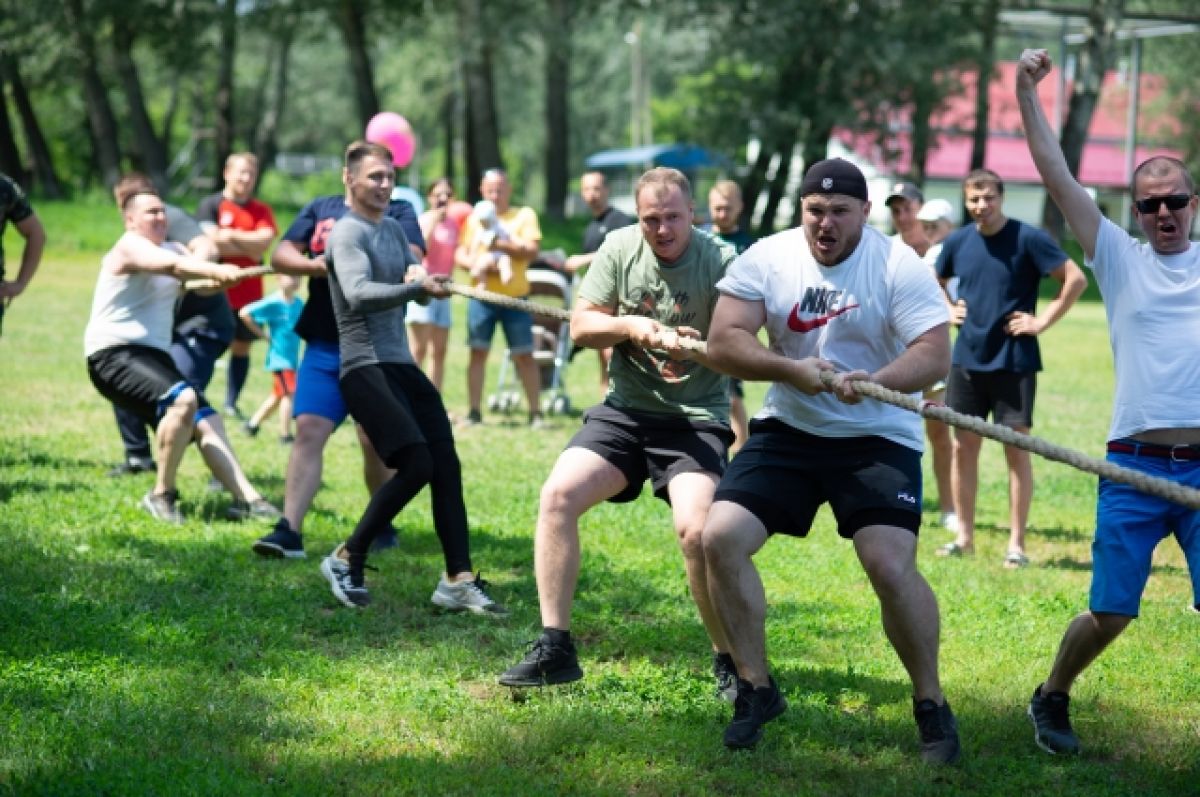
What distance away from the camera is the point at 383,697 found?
556 cm

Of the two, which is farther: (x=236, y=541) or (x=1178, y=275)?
(x=236, y=541)

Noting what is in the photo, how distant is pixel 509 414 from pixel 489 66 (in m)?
23.0

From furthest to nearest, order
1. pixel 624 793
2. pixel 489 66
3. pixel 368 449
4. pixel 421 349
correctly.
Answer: pixel 489 66
pixel 421 349
pixel 368 449
pixel 624 793

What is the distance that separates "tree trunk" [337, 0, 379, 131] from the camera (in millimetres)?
36594

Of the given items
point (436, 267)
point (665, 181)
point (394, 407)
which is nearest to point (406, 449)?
point (394, 407)

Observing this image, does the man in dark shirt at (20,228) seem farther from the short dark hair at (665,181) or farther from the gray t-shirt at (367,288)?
the short dark hair at (665,181)

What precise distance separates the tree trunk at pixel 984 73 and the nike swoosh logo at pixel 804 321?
30.6m

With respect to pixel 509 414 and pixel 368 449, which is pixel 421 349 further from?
pixel 368 449

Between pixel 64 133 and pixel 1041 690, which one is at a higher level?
pixel 64 133

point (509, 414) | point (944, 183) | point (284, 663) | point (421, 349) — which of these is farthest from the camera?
point (944, 183)

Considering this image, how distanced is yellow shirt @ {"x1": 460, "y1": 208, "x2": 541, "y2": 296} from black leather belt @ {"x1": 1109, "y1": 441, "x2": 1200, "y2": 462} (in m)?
8.34

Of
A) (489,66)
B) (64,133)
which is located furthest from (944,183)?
(64,133)

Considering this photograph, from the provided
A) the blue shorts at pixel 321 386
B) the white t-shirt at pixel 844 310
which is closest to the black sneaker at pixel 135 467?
the blue shorts at pixel 321 386

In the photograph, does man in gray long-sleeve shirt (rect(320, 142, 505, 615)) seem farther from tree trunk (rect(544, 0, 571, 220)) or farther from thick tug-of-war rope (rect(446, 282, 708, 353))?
tree trunk (rect(544, 0, 571, 220))
